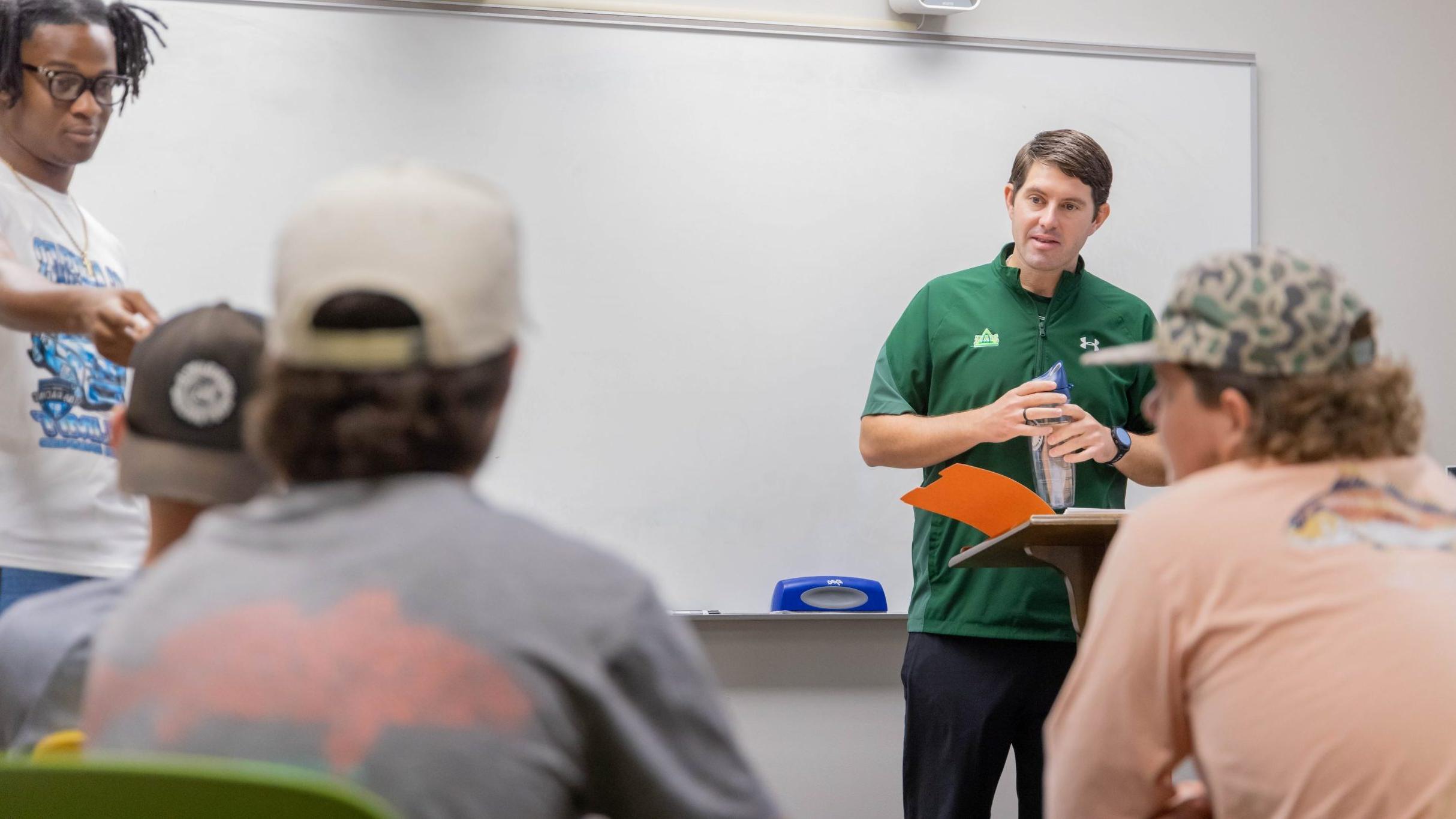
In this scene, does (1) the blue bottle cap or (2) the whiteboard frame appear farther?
(2) the whiteboard frame

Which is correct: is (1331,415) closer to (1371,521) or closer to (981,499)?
(1371,521)

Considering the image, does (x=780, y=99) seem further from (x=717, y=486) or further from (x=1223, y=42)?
(x=1223, y=42)

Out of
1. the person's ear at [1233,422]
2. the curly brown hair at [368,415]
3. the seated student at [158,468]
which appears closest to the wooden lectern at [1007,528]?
the person's ear at [1233,422]

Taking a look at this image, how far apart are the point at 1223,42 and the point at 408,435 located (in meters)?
3.73

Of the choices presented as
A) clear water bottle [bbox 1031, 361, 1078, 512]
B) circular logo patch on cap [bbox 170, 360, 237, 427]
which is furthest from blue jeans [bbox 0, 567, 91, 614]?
clear water bottle [bbox 1031, 361, 1078, 512]

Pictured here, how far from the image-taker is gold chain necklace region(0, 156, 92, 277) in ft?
7.62

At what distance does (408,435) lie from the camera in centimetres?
97

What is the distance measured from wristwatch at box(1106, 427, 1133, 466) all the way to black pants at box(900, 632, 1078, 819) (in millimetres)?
394

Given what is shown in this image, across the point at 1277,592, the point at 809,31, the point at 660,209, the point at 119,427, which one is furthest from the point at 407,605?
the point at 809,31

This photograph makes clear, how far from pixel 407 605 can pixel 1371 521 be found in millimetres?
901

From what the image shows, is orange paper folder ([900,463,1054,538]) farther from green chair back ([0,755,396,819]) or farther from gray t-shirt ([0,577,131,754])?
green chair back ([0,755,396,819])

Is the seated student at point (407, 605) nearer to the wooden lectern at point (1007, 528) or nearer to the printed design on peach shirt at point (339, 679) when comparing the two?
the printed design on peach shirt at point (339, 679)

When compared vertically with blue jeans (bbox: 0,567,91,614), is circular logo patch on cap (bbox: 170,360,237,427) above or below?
above

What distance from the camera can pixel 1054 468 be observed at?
2609 mm
